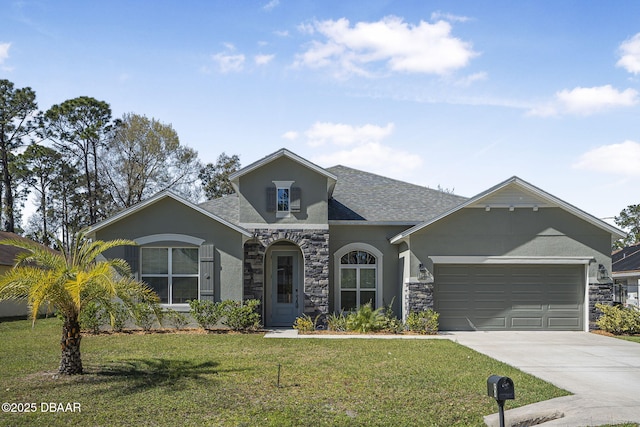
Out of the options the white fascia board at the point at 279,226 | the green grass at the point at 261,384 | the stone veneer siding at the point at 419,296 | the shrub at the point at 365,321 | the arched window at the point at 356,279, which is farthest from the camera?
the arched window at the point at 356,279

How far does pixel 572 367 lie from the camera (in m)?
10.9

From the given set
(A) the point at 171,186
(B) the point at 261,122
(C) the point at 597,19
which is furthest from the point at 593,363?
(A) the point at 171,186

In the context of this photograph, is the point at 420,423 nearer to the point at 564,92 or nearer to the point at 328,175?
the point at 328,175

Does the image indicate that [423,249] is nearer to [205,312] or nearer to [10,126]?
[205,312]

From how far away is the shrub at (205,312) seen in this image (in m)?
15.9

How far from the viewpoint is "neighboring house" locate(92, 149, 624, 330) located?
54.0ft

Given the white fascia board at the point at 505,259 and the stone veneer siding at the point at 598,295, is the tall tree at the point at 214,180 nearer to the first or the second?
the white fascia board at the point at 505,259

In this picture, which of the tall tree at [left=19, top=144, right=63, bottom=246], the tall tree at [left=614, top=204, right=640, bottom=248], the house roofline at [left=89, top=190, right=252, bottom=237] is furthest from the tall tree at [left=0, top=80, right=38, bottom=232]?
the tall tree at [left=614, top=204, right=640, bottom=248]

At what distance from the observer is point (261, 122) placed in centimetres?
1828

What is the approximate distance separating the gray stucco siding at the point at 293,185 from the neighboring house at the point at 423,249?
3cm

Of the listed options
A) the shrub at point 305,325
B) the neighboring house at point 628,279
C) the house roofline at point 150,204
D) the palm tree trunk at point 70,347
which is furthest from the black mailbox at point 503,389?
the neighboring house at point 628,279

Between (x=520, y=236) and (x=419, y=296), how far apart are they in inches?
142

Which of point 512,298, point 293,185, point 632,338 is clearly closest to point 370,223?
point 293,185

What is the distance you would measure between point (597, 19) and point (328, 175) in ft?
26.9
